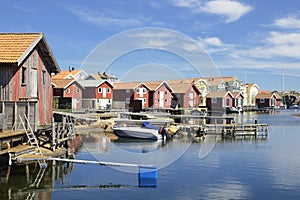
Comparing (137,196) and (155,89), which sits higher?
(155,89)

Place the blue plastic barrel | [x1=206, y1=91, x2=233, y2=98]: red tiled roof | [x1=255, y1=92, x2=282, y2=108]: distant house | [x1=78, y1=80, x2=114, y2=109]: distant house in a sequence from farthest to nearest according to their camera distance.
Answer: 1. [x1=255, y1=92, x2=282, y2=108]: distant house
2. [x1=206, y1=91, x2=233, y2=98]: red tiled roof
3. [x1=78, y1=80, x2=114, y2=109]: distant house
4. the blue plastic barrel

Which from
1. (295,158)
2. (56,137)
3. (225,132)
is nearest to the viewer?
(56,137)

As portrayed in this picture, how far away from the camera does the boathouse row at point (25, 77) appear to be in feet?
63.4

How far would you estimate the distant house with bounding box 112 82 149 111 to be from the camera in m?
68.8

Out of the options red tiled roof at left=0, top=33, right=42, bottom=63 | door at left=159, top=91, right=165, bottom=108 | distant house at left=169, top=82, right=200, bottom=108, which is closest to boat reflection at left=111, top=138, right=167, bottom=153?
red tiled roof at left=0, top=33, right=42, bottom=63

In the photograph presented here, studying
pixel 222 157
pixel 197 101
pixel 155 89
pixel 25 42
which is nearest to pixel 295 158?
pixel 222 157

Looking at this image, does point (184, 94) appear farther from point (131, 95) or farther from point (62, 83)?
point (62, 83)

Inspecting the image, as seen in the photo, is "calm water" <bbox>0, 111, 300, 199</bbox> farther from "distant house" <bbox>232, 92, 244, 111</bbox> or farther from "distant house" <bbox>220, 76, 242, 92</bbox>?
"distant house" <bbox>220, 76, 242, 92</bbox>

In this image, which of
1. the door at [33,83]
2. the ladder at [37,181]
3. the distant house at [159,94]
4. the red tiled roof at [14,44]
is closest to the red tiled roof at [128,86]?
the distant house at [159,94]

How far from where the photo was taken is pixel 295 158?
26.7 metres

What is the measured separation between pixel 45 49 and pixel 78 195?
447 inches

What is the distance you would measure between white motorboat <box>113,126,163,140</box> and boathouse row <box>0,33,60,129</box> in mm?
12465

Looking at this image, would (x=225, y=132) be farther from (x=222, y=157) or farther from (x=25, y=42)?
(x=25, y=42)

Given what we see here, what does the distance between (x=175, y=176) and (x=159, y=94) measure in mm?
53028
